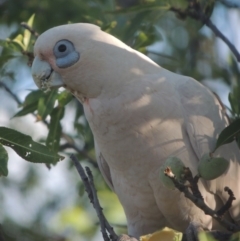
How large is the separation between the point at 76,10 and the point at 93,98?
7.62 feet

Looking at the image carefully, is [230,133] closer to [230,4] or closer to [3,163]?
[3,163]

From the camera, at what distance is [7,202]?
7551 mm

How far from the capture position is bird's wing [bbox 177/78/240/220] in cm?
416

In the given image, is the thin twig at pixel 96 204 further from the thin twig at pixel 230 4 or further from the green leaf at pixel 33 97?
the thin twig at pixel 230 4

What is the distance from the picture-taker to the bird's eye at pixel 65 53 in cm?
423

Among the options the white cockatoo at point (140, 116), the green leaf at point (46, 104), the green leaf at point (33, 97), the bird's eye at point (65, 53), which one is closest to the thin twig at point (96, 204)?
the white cockatoo at point (140, 116)

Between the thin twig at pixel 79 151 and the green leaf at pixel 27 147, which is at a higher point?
the green leaf at pixel 27 147

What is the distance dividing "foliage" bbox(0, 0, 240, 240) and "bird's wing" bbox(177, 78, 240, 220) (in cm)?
14

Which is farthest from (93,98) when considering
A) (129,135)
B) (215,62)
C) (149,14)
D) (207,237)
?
(215,62)

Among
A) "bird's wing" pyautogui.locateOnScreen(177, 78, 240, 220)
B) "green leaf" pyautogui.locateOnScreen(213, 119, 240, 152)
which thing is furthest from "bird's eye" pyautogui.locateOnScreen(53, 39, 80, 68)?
"green leaf" pyautogui.locateOnScreen(213, 119, 240, 152)

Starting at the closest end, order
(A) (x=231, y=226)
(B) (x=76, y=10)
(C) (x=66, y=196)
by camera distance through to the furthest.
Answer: (A) (x=231, y=226), (B) (x=76, y=10), (C) (x=66, y=196)

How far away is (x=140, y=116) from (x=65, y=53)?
60 cm

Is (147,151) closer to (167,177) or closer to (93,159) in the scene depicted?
(167,177)

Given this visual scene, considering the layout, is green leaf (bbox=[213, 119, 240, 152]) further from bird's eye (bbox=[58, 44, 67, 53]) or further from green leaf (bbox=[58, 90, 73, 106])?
green leaf (bbox=[58, 90, 73, 106])
